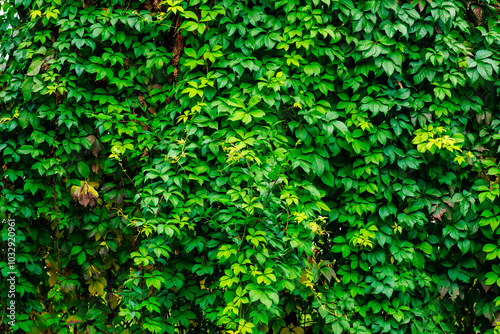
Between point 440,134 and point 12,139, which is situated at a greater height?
point 12,139

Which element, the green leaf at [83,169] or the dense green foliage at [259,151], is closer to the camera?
the dense green foliage at [259,151]

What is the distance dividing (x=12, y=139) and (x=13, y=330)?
1366mm

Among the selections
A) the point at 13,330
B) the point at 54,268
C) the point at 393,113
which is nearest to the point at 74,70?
the point at 54,268

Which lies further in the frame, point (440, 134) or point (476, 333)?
point (476, 333)

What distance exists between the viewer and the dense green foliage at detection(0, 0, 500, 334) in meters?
3.19

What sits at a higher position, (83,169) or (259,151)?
(259,151)

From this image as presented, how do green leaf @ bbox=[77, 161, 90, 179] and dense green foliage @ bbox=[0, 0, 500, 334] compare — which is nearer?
dense green foliage @ bbox=[0, 0, 500, 334]

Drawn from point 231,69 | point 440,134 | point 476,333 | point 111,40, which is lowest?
point 476,333

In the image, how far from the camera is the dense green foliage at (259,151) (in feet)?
10.5

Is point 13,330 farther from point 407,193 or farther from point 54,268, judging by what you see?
point 407,193

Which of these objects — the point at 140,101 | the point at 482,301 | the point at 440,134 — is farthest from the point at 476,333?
the point at 140,101

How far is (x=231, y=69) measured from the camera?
10.8 feet

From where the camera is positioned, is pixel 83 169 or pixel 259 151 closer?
pixel 259 151

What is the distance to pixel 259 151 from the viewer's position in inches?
120
